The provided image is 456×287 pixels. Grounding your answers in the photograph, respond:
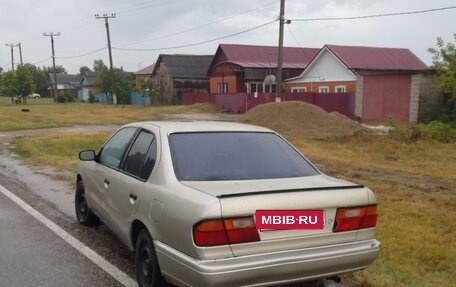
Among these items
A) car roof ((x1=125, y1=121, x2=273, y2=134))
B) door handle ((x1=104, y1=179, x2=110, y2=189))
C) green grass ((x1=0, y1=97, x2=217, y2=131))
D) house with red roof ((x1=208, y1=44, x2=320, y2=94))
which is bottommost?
green grass ((x1=0, y1=97, x2=217, y2=131))

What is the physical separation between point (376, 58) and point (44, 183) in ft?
129

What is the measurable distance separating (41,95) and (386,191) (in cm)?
11740

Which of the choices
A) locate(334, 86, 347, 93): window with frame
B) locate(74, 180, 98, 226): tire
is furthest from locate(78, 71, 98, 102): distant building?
locate(74, 180, 98, 226): tire

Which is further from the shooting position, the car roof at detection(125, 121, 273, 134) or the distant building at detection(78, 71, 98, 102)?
the distant building at detection(78, 71, 98, 102)

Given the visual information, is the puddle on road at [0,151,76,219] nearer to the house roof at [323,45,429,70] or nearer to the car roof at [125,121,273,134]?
the car roof at [125,121,273,134]

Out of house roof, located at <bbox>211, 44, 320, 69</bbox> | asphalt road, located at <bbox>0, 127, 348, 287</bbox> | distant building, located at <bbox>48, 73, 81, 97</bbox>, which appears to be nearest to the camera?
asphalt road, located at <bbox>0, 127, 348, 287</bbox>

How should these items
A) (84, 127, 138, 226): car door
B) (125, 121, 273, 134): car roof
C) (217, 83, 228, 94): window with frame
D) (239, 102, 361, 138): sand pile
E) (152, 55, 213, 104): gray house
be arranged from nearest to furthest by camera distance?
(125, 121, 273, 134): car roof < (84, 127, 138, 226): car door < (239, 102, 361, 138): sand pile < (217, 83, 228, 94): window with frame < (152, 55, 213, 104): gray house

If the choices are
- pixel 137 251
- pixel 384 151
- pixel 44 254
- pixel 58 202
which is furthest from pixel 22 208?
pixel 384 151

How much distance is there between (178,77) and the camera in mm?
57906

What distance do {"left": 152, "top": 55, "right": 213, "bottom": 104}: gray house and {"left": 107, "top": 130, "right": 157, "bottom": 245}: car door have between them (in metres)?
53.0

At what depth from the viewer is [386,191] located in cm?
932

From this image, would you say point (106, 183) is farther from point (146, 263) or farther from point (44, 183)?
point (44, 183)

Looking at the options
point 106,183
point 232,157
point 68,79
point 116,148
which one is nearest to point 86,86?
point 68,79

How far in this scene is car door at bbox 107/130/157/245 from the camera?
13.7ft
